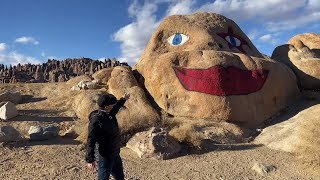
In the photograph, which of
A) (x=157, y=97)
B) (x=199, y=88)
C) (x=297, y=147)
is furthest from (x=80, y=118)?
(x=297, y=147)

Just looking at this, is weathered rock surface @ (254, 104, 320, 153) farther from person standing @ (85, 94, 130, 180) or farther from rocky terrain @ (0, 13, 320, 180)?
person standing @ (85, 94, 130, 180)

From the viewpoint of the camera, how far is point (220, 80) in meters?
12.2

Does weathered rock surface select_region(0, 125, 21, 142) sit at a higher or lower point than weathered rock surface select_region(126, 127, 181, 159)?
higher

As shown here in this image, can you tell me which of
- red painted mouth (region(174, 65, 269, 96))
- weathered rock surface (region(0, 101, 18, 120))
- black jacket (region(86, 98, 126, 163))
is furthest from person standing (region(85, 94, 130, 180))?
weathered rock surface (region(0, 101, 18, 120))

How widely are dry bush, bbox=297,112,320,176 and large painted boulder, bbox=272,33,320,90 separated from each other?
6184 mm

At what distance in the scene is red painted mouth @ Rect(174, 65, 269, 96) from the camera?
478 inches

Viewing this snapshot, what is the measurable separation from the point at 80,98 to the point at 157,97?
2452 mm

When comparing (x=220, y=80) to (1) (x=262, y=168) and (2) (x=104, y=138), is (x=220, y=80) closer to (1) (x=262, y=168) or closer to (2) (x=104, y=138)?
(1) (x=262, y=168)

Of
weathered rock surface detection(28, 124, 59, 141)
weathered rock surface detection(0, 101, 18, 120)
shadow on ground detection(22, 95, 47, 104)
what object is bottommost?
weathered rock surface detection(28, 124, 59, 141)

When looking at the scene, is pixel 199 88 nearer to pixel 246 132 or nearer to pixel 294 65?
pixel 246 132

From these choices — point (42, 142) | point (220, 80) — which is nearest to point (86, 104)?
point (42, 142)

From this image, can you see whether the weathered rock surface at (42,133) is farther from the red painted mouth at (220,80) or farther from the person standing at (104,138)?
the person standing at (104,138)

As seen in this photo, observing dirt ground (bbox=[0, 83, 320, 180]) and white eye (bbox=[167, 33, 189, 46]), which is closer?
dirt ground (bbox=[0, 83, 320, 180])

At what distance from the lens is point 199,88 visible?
12.1 metres
